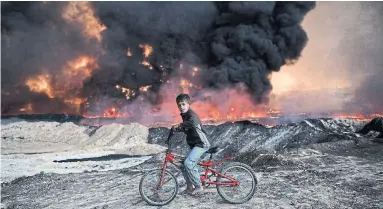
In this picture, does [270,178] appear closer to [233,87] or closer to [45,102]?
[233,87]

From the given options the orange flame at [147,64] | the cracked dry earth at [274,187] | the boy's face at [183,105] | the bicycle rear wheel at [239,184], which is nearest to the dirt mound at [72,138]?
the cracked dry earth at [274,187]

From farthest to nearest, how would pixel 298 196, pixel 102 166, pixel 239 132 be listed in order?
1. pixel 239 132
2. pixel 102 166
3. pixel 298 196

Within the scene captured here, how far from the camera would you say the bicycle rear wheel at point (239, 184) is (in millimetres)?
7668

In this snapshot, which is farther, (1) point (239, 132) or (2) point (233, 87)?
(2) point (233, 87)

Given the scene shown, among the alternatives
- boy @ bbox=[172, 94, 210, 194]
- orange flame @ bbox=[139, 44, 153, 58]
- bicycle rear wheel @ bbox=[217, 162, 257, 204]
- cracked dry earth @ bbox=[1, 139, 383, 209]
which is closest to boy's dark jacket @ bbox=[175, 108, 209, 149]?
boy @ bbox=[172, 94, 210, 194]

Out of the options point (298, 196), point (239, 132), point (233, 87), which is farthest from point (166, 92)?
point (298, 196)

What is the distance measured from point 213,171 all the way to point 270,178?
3470mm

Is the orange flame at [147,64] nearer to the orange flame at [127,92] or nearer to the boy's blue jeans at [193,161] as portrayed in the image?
the orange flame at [127,92]

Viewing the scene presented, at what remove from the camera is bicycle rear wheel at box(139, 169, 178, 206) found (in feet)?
26.2

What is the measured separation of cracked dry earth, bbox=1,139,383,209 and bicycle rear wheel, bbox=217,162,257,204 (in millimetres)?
183

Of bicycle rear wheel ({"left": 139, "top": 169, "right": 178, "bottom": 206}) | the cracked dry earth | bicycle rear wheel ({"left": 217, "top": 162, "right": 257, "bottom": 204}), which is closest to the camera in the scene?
bicycle rear wheel ({"left": 217, "top": 162, "right": 257, "bottom": 204})

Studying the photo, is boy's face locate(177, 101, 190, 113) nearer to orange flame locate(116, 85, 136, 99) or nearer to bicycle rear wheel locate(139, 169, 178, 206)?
bicycle rear wheel locate(139, 169, 178, 206)

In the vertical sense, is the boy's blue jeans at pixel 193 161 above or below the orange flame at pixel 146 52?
below

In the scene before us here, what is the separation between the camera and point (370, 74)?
30.8m
